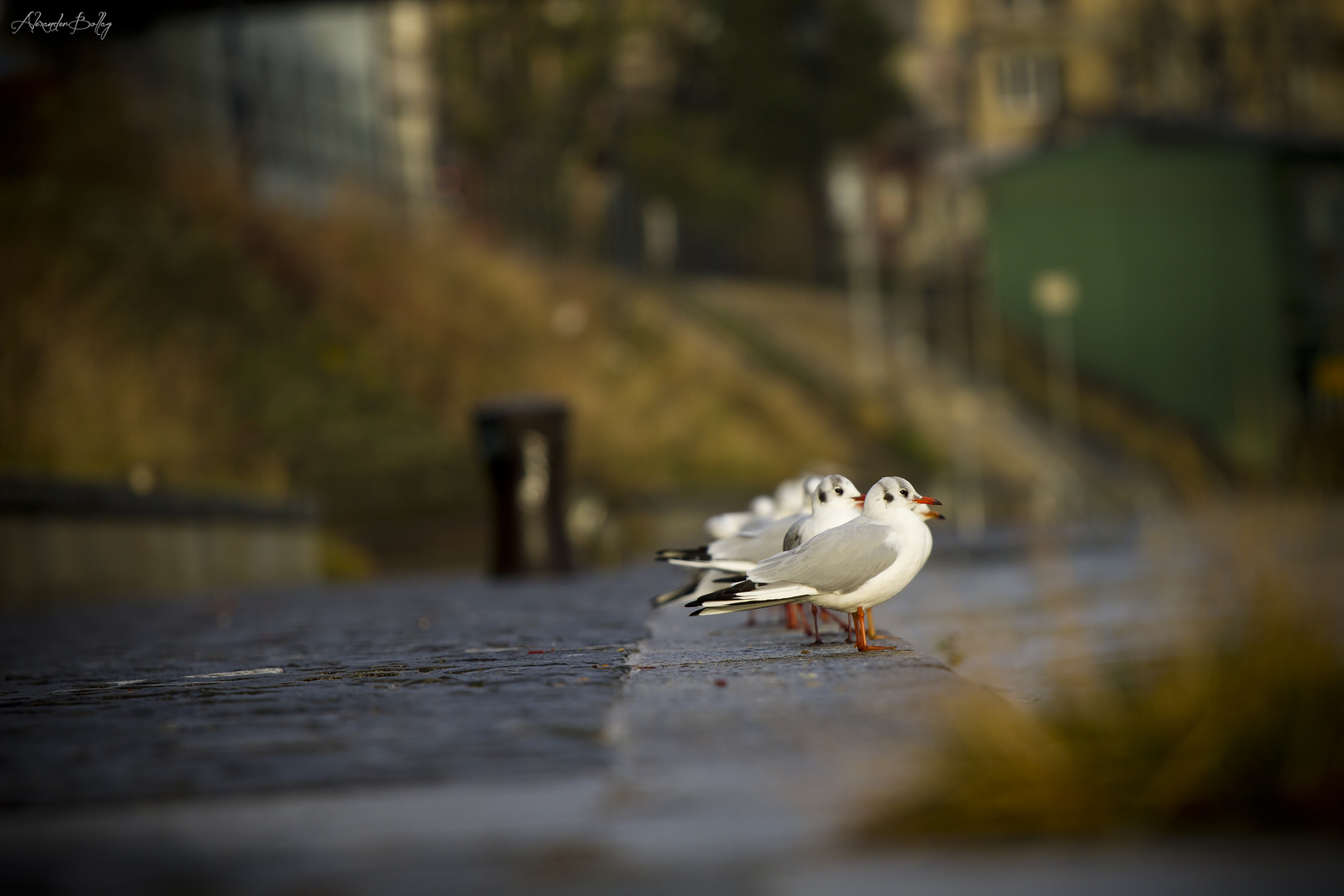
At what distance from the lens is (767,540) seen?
7.82m

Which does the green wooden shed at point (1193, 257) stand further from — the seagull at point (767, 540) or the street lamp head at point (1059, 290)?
the seagull at point (767, 540)

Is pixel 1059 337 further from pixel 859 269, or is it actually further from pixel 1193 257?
pixel 859 269

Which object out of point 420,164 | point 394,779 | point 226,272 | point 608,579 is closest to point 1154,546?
point 394,779

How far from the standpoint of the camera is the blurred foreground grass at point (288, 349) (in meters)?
19.5

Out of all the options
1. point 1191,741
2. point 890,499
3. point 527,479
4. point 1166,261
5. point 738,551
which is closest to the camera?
point 1191,741

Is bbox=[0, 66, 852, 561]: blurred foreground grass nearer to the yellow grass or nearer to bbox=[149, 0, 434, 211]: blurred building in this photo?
the yellow grass

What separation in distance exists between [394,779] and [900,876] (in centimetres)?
153

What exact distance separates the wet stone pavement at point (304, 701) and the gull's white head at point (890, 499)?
1.11 m

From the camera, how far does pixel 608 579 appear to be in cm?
→ 1662

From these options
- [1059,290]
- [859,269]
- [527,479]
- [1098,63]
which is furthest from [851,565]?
[1098,63]

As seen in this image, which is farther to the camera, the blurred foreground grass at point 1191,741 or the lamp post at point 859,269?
the lamp post at point 859,269

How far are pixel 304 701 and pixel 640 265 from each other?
38.8 m

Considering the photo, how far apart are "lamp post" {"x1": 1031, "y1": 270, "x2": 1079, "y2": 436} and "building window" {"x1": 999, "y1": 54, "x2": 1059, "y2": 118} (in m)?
12.0

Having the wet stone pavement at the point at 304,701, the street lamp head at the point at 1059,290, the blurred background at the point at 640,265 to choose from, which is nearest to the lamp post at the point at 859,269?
the blurred background at the point at 640,265
